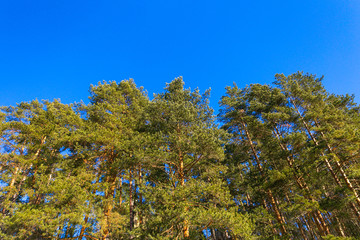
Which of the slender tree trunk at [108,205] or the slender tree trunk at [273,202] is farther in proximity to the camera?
the slender tree trunk at [273,202]

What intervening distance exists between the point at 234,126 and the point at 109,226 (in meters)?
12.6

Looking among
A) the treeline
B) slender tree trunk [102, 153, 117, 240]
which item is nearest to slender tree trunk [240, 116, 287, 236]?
the treeline

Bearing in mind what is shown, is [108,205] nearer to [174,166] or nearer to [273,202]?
[174,166]

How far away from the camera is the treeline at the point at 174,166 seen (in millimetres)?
8062

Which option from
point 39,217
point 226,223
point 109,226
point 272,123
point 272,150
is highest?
point 272,123

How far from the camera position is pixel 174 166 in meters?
11.4

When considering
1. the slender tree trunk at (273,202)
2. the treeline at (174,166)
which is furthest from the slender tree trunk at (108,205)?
the slender tree trunk at (273,202)

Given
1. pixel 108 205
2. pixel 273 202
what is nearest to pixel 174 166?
pixel 108 205

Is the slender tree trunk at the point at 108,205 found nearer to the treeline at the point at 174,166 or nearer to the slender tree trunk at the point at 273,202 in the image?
the treeline at the point at 174,166

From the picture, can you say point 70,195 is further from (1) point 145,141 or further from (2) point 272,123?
(2) point 272,123

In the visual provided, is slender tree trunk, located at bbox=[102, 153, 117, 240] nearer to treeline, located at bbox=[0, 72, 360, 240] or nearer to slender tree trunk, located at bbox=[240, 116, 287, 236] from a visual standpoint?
treeline, located at bbox=[0, 72, 360, 240]


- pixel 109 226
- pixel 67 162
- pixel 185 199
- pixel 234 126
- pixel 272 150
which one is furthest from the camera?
pixel 234 126

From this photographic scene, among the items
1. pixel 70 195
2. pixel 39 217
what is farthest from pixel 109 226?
pixel 39 217

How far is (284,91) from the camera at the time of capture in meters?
14.1
